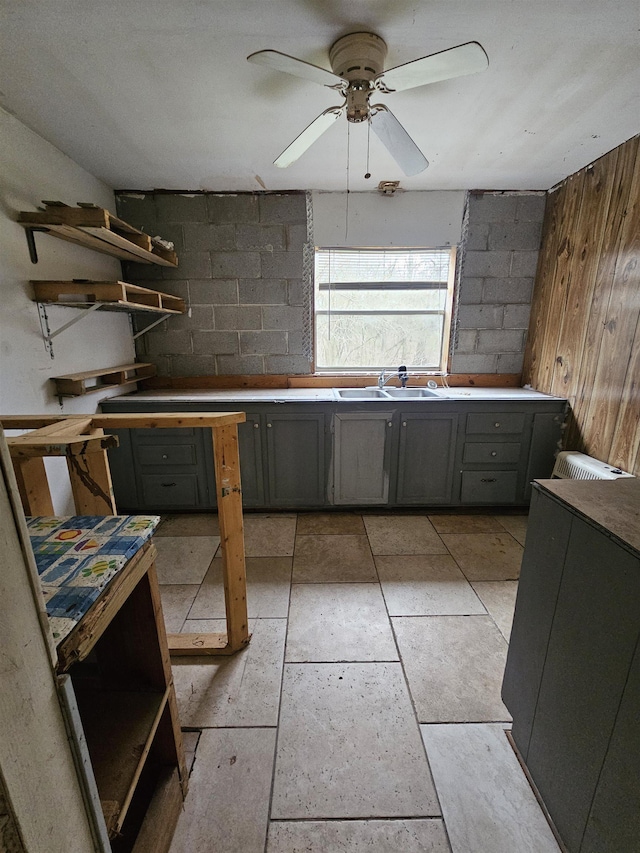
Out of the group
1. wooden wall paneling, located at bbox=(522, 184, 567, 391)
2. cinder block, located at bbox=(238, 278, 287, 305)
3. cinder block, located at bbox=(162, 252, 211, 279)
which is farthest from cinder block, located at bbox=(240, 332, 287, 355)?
wooden wall paneling, located at bbox=(522, 184, 567, 391)

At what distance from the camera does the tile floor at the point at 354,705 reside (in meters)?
1.04

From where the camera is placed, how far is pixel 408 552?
2.33m

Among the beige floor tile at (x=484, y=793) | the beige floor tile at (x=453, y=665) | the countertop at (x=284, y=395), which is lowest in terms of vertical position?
the beige floor tile at (x=484, y=793)

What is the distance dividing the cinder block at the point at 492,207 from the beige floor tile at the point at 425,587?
8.91 ft

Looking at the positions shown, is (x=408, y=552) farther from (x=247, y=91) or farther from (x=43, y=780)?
(x=247, y=91)

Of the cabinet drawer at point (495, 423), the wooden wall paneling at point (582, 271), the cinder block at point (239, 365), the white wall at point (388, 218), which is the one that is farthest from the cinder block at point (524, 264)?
the cinder block at point (239, 365)

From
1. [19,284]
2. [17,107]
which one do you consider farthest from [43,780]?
[17,107]

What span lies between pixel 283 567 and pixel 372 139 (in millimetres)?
2662

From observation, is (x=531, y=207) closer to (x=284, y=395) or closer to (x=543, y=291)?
(x=543, y=291)

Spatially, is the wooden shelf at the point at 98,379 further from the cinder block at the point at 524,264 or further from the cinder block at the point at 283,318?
the cinder block at the point at 524,264

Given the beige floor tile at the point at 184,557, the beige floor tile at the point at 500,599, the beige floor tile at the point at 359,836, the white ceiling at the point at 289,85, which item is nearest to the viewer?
the beige floor tile at the point at 359,836

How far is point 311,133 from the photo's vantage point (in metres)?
1.67

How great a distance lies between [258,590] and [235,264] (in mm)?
2525

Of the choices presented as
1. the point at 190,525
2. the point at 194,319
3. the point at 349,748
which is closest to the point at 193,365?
the point at 194,319
